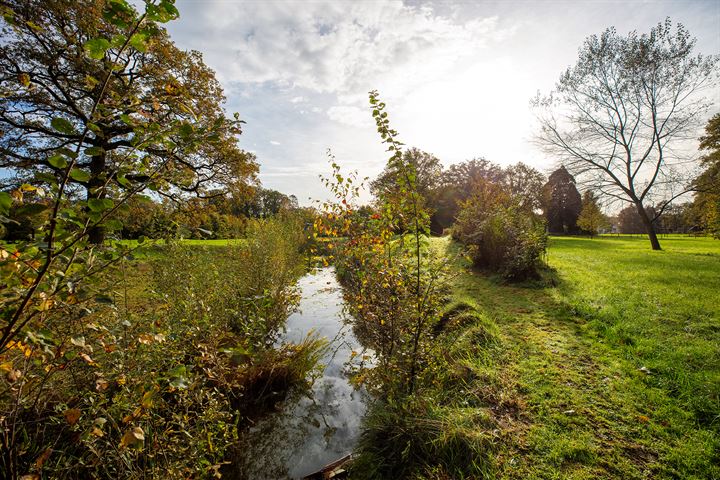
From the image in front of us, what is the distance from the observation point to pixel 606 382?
11.0 ft

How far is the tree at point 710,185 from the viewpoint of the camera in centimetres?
1065

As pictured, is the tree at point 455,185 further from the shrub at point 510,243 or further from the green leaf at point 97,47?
the green leaf at point 97,47

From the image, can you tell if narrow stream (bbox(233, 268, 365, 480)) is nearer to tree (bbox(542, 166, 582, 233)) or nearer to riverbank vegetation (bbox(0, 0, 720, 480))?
riverbank vegetation (bbox(0, 0, 720, 480))

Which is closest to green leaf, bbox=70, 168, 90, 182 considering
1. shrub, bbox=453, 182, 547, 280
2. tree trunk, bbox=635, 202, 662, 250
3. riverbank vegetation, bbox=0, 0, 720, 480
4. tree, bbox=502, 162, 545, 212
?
riverbank vegetation, bbox=0, 0, 720, 480

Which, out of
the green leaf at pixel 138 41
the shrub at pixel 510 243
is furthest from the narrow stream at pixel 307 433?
the shrub at pixel 510 243

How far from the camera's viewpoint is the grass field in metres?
2.46

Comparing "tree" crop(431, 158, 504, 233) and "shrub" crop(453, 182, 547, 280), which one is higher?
"tree" crop(431, 158, 504, 233)

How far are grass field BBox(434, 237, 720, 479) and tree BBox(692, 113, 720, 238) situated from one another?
7.26 meters

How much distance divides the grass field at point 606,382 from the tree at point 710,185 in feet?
23.8

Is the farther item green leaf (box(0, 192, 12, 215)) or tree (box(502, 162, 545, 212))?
tree (box(502, 162, 545, 212))

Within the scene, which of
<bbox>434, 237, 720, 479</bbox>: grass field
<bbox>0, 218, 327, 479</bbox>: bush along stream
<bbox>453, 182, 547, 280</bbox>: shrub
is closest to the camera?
<bbox>0, 218, 327, 479</bbox>: bush along stream

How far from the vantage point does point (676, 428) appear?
265 centimetres

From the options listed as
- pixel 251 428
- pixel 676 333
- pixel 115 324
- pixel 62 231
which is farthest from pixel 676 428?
pixel 115 324

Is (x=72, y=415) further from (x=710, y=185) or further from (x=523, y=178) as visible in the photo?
(x=523, y=178)
